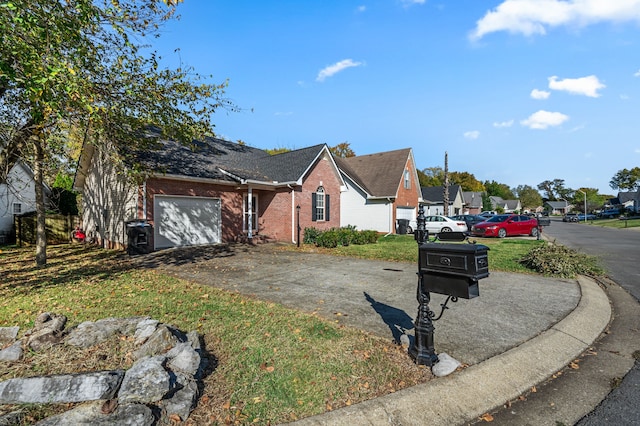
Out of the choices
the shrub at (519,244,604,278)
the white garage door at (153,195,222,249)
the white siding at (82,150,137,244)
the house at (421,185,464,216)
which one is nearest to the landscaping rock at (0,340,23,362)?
the white siding at (82,150,137,244)

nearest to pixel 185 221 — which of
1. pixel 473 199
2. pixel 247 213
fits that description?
pixel 247 213

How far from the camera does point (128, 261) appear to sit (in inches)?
412

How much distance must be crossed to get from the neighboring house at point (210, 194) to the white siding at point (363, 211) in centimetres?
500

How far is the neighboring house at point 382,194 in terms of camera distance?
23.1 metres

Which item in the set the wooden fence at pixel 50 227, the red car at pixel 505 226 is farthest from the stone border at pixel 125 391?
the red car at pixel 505 226

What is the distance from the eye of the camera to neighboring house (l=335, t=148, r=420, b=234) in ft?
75.7

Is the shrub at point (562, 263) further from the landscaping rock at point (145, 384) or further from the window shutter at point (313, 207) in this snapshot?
the window shutter at point (313, 207)

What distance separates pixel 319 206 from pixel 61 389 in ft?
50.6

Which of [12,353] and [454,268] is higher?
[454,268]

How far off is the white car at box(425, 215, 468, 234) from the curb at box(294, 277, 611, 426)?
17141mm

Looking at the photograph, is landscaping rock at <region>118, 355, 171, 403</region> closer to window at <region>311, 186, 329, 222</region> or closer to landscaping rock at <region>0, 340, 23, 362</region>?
landscaping rock at <region>0, 340, 23, 362</region>

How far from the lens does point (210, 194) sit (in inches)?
567

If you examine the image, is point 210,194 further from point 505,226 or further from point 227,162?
point 505,226

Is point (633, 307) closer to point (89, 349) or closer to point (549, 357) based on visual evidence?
point (549, 357)
